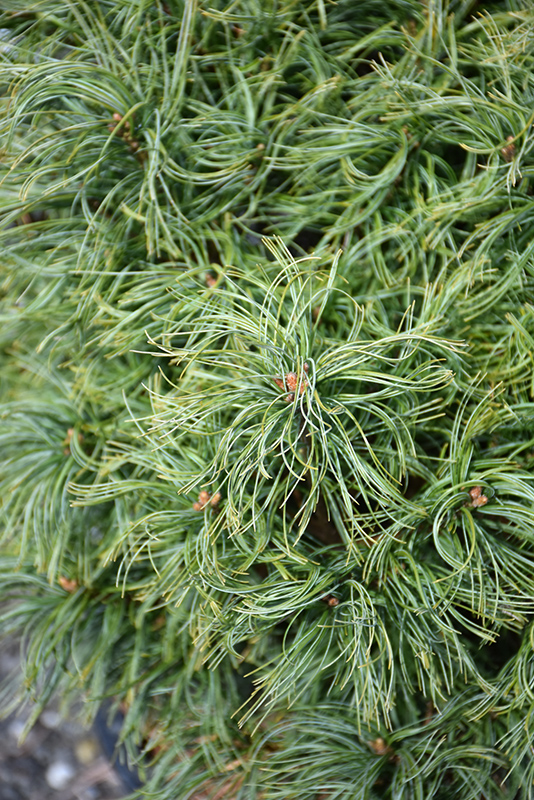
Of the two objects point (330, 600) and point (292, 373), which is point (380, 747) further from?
point (292, 373)

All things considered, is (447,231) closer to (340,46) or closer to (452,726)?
(340,46)

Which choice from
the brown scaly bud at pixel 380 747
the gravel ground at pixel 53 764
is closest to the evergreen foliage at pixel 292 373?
the brown scaly bud at pixel 380 747

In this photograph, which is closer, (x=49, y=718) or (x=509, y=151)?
(x=509, y=151)

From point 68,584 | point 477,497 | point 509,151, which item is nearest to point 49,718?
point 68,584

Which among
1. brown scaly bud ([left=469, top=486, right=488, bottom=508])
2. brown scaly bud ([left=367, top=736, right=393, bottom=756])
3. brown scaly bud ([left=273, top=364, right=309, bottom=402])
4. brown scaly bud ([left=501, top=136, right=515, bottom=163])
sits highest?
brown scaly bud ([left=501, top=136, right=515, bottom=163])

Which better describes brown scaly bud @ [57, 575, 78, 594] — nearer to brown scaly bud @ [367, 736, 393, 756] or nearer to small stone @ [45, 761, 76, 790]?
brown scaly bud @ [367, 736, 393, 756]

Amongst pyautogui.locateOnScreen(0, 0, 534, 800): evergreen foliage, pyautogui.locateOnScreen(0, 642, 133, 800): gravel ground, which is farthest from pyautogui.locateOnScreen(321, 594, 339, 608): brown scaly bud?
pyautogui.locateOnScreen(0, 642, 133, 800): gravel ground

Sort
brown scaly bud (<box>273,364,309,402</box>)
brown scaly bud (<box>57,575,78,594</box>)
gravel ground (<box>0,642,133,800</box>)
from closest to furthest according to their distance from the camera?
1. brown scaly bud (<box>273,364,309,402</box>)
2. brown scaly bud (<box>57,575,78,594</box>)
3. gravel ground (<box>0,642,133,800</box>)
